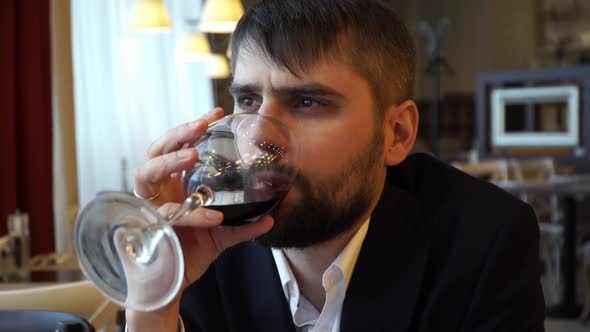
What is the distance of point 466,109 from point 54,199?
35.1ft

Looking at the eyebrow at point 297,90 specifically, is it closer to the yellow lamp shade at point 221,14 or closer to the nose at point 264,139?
the nose at point 264,139

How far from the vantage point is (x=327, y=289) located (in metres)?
1.32

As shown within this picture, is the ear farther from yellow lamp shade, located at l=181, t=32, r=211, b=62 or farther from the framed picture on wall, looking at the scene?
the framed picture on wall

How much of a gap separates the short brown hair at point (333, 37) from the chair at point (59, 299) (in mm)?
889

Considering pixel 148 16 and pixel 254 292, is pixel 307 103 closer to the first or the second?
pixel 254 292

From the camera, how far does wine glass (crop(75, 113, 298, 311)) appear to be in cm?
87

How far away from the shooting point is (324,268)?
1374 mm

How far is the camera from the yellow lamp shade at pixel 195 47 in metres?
5.19

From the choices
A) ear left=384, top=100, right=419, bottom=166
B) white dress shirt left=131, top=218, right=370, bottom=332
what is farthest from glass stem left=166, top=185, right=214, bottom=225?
ear left=384, top=100, right=419, bottom=166

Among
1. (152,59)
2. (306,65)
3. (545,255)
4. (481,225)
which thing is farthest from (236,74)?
(545,255)

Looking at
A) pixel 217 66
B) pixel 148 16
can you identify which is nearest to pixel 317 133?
pixel 148 16

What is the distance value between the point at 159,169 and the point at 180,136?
0.06 metres

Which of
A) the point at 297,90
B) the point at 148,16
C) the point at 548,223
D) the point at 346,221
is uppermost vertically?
the point at 148,16

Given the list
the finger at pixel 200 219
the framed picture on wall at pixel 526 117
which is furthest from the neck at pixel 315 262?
the framed picture on wall at pixel 526 117
